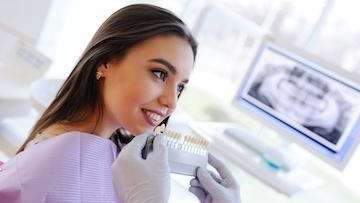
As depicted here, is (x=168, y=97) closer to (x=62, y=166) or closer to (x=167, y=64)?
(x=167, y=64)

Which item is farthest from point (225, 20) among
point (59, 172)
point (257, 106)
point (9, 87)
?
point (59, 172)

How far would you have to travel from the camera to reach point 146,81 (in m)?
0.82

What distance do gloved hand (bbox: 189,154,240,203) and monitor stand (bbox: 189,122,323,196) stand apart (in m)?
0.45

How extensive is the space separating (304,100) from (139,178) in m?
0.85

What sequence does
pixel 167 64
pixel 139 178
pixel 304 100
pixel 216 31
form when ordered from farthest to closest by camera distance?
pixel 216 31, pixel 304 100, pixel 167 64, pixel 139 178

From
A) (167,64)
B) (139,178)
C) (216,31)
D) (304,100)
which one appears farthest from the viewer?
(216,31)

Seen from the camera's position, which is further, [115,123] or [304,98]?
[304,98]

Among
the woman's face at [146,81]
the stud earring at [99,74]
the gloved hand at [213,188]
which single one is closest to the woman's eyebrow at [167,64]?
the woman's face at [146,81]

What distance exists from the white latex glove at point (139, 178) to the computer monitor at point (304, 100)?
0.76 m

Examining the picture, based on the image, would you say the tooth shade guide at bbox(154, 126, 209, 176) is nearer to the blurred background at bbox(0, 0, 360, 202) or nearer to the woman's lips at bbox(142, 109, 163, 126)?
the woman's lips at bbox(142, 109, 163, 126)

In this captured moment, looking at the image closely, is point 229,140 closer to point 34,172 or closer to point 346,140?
point 346,140

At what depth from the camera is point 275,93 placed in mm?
1467

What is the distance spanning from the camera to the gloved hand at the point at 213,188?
85cm

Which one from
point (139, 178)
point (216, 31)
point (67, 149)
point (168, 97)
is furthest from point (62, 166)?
point (216, 31)
